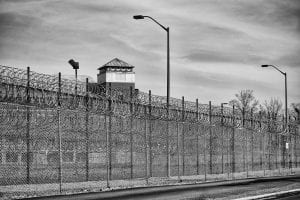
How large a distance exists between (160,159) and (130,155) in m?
2.30

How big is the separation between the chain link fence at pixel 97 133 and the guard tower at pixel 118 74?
6935 cm

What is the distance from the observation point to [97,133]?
74.0 ft

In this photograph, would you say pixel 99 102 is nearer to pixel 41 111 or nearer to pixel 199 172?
pixel 41 111

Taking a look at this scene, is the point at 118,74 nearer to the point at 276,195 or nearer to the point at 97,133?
the point at 97,133

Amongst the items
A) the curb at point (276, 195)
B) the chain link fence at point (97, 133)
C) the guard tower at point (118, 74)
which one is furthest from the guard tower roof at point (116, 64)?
the curb at point (276, 195)

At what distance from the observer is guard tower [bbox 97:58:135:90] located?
Answer: 10375cm

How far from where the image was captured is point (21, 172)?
19.6 m

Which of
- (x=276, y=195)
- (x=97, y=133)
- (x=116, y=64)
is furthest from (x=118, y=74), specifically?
(x=276, y=195)

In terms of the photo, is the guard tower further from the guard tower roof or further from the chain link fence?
the chain link fence

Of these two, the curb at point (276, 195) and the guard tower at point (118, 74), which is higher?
the guard tower at point (118, 74)

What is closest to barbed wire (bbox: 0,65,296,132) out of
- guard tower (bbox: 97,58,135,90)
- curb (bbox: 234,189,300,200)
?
curb (bbox: 234,189,300,200)

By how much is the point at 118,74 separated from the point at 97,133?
270 feet

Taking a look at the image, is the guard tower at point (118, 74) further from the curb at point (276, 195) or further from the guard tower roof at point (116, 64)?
the curb at point (276, 195)

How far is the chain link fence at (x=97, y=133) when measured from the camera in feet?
59.8
